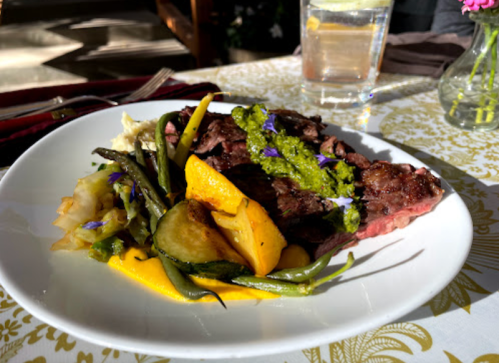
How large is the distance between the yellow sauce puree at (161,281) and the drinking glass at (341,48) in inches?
88.6

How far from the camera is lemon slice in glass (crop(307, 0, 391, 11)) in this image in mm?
2812

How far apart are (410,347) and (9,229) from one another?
1.66m

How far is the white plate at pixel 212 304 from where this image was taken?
3.82 feet

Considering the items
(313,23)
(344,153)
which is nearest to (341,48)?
(313,23)

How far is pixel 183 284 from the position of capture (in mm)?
1426

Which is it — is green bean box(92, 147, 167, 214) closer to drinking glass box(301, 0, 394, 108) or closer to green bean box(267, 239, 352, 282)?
green bean box(267, 239, 352, 282)

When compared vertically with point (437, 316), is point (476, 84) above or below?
above

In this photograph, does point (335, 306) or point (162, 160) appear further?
point (162, 160)

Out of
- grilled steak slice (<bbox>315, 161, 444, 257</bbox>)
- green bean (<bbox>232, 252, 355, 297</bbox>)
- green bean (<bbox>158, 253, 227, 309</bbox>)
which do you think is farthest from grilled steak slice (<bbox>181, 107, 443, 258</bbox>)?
green bean (<bbox>158, 253, 227, 309</bbox>)

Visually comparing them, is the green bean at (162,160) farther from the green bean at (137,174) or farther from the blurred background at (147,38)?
the blurred background at (147,38)

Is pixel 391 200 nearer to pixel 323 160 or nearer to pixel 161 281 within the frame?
pixel 323 160

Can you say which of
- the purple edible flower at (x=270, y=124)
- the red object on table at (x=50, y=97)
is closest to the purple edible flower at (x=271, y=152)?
the purple edible flower at (x=270, y=124)

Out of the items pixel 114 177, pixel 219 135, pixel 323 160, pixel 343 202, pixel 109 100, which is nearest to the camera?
pixel 343 202

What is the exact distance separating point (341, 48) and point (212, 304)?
2476mm
